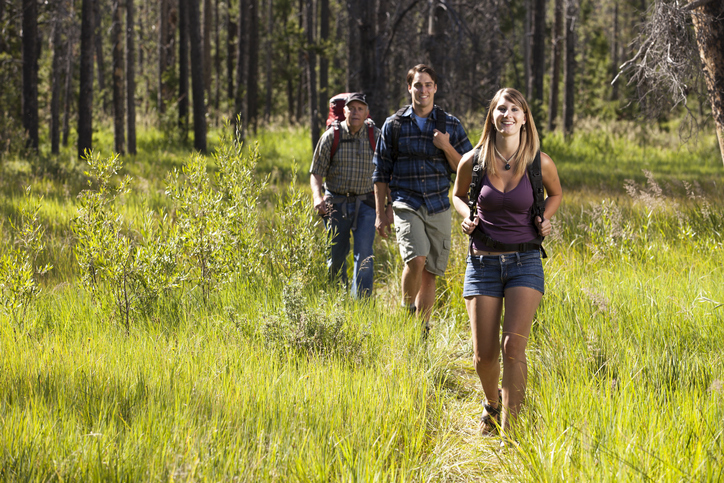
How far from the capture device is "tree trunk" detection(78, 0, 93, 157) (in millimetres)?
14562

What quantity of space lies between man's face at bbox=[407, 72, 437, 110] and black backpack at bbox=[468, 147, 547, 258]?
1362 millimetres

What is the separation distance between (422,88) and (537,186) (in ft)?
5.44

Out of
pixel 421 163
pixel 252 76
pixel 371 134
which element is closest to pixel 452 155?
pixel 421 163

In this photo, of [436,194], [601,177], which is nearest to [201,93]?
[601,177]

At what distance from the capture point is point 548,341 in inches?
183

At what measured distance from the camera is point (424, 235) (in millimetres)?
5012

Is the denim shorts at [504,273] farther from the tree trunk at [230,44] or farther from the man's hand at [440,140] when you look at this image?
the tree trunk at [230,44]

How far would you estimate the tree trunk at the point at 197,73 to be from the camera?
16.2 meters

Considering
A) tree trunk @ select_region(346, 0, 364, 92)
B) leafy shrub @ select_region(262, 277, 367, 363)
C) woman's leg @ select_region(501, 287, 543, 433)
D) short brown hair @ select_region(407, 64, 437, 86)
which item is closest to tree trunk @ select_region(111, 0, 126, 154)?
tree trunk @ select_region(346, 0, 364, 92)

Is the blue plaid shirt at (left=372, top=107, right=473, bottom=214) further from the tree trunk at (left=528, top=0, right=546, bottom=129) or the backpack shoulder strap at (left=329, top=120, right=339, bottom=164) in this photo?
the tree trunk at (left=528, top=0, right=546, bottom=129)

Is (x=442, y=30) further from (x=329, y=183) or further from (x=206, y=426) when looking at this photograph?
(x=206, y=426)

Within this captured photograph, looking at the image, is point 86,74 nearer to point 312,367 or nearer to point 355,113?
point 355,113

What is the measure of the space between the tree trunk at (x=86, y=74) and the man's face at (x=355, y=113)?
11.0 metres

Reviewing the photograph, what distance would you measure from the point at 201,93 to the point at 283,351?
13987 mm
